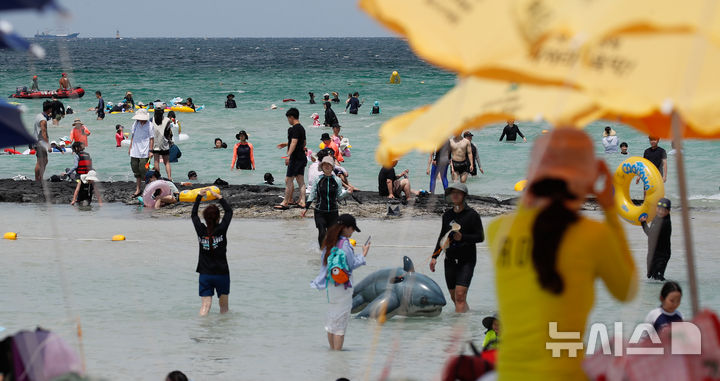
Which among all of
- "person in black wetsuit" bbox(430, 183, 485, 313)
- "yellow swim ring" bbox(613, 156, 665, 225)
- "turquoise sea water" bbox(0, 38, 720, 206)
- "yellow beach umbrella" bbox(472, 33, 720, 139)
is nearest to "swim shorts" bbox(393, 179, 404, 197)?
"turquoise sea water" bbox(0, 38, 720, 206)

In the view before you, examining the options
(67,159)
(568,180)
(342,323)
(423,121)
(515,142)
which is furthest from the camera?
(515,142)

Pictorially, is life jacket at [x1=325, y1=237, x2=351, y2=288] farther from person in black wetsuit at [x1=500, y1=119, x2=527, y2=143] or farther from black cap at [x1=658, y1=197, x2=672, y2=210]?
person in black wetsuit at [x1=500, y1=119, x2=527, y2=143]

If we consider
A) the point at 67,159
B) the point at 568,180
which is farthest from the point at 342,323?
the point at 67,159

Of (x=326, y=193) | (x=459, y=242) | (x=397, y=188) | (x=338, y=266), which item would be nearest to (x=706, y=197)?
(x=397, y=188)

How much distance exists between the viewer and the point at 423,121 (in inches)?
166

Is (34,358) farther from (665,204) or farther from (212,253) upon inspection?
(665,204)

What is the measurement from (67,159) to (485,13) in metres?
24.5

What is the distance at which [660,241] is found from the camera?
40.1ft

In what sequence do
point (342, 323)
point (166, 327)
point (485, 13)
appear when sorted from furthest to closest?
point (166, 327) < point (342, 323) < point (485, 13)

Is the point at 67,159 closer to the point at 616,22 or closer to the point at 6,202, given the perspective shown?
the point at 6,202

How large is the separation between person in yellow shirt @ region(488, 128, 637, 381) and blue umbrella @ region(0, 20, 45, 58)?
2250 millimetres

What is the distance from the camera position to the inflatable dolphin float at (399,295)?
1073cm

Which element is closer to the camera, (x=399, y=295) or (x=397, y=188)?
(x=399, y=295)

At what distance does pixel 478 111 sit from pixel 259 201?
1448 centimetres
